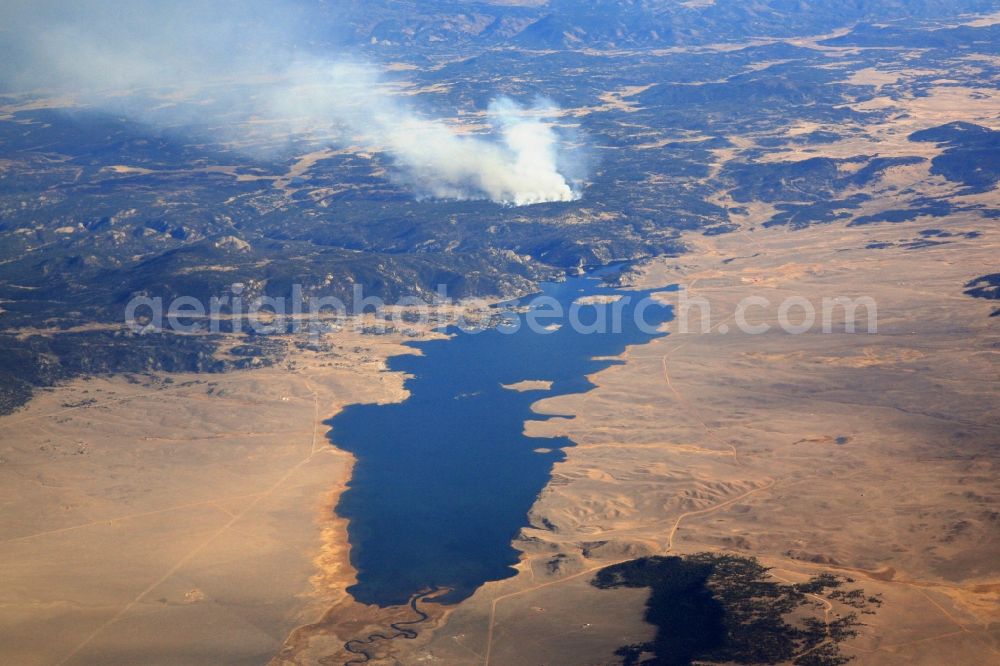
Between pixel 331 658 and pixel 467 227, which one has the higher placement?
pixel 467 227

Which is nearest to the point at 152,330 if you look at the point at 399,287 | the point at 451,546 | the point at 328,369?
the point at 328,369

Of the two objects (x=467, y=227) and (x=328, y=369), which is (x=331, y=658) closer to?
(x=328, y=369)

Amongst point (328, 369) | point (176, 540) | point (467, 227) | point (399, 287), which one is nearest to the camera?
point (176, 540)

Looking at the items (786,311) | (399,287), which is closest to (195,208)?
(399,287)

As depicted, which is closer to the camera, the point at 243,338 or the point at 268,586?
the point at 268,586

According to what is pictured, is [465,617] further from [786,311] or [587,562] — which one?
[786,311]

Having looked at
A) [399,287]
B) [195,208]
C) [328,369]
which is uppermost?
[195,208]

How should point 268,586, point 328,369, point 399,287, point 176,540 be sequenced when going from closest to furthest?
1. point 268,586
2. point 176,540
3. point 328,369
4. point 399,287
